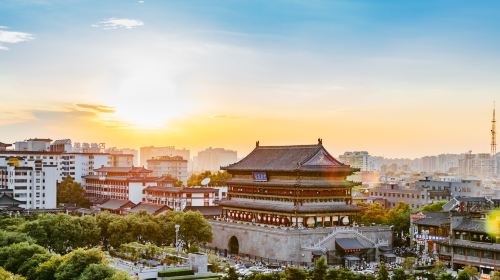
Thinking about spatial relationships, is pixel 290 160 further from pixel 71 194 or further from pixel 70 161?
pixel 70 161

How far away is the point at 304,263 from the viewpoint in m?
69.2

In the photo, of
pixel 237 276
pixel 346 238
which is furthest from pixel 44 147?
pixel 237 276

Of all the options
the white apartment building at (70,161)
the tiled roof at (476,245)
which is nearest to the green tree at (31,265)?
the tiled roof at (476,245)

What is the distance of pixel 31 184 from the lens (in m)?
100

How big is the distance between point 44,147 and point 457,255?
3916 inches

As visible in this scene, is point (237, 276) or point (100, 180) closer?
point (237, 276)

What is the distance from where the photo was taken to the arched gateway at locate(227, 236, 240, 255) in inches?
3155

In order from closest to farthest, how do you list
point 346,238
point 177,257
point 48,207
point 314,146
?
point 177,257 < point 346,238 < point 314,146 < point 48,207

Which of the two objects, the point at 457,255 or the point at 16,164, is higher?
the point at 16,164

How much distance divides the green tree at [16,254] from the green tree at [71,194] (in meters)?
58.9

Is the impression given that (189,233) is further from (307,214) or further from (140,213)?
(307,214)

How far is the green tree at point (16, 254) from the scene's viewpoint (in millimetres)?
53688

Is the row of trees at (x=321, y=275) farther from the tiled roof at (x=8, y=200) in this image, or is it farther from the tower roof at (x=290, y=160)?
the tiled roof at (x=8, y=200)

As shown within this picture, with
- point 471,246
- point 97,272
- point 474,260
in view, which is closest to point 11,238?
point 97,272
